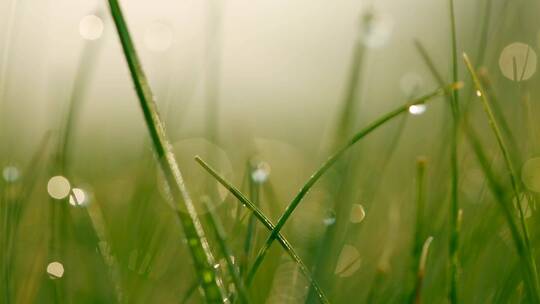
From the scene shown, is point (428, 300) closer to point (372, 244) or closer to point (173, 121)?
point (372, 244)

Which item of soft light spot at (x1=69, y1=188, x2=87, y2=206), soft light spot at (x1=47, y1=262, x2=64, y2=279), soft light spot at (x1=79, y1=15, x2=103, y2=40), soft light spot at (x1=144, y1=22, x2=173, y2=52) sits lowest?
soft light spot at (x1=47, y1=262, x2=64, y2=279)

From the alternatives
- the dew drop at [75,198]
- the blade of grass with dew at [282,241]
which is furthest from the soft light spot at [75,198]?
the blade of grass with dew at [282,241]

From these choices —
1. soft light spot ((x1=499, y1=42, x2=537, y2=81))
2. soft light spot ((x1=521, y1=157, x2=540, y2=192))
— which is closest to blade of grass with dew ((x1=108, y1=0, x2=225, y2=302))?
soft light spot ((x1=521, y1=157, x2=540, y2=192))

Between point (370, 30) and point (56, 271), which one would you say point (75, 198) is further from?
point (370, 30)

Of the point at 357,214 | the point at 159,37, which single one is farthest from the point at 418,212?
the point at 159,37

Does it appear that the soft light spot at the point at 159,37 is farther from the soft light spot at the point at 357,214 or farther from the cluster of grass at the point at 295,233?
the soft light spot at the point at 357,214

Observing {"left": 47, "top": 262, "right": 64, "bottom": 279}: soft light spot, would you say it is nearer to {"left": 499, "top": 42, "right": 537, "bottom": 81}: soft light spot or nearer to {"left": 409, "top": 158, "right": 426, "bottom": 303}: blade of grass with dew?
{"left": 409, "top": 158, "right": 426, "bottom": 303}: blade of grass with dew
